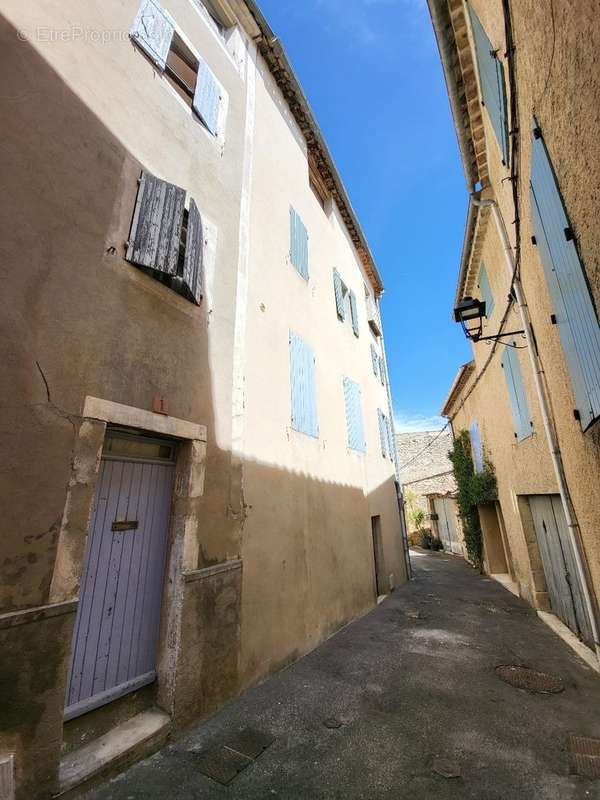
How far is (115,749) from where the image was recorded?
2.71 m

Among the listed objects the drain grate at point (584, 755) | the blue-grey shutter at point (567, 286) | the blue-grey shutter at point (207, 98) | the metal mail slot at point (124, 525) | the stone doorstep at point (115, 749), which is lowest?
the drain grate at point (584, 755)

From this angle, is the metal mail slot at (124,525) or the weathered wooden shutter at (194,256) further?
the weathered wooden shutter at (194,256)

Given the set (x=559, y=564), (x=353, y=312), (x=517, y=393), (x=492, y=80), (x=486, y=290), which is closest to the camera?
(x=492, y=80)

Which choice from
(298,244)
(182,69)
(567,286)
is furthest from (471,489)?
(182,69)

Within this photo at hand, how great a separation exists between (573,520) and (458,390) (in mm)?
9886

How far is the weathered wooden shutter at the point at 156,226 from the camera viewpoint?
3.66m

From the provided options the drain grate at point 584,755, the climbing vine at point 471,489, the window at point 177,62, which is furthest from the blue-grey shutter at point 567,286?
the climbing vine at point 471,489

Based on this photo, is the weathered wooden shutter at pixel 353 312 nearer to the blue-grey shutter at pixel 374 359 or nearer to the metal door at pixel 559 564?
the blue-grey shutter at pixel 374 359

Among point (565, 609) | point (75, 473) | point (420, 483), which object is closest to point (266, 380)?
point (75, 473)

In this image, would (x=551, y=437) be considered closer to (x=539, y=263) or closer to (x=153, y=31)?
(x=539, y=263)

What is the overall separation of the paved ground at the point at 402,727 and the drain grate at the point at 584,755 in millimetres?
71

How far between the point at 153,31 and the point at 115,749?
7788 mm

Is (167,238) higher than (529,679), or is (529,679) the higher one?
(167,238)

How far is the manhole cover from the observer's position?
403 centimetres
